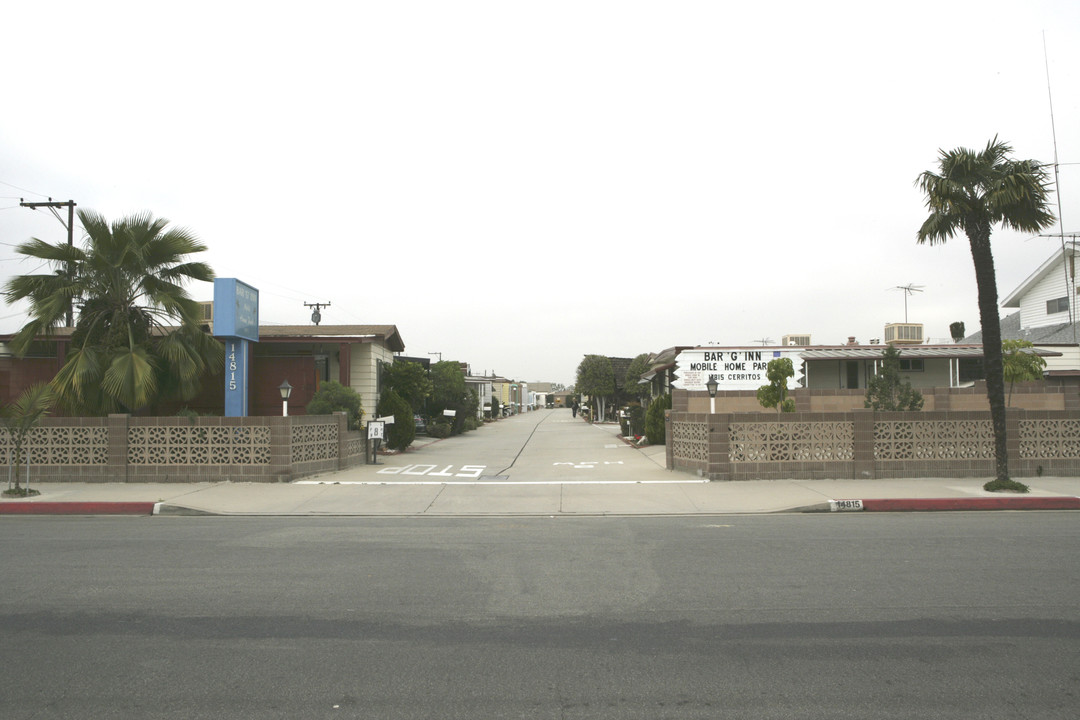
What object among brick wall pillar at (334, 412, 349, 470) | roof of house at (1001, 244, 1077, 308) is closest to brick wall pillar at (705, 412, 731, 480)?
brick wall pillar at (334, 412, 349, 470)

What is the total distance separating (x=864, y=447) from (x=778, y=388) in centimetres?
634

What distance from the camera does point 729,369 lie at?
85.2 feet

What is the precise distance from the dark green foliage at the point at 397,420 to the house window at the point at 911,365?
17464 millimetres

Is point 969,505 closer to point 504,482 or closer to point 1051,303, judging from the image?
point 504,482

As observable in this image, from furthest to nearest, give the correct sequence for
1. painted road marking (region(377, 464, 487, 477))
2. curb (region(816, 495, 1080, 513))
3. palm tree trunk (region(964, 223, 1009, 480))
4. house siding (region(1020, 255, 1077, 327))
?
house siding (region(1020, 255, 1077, 327)) < painted road marking (region(377, 464, 487, 477)) < palm tree trunk (region(964, 223, 1009, 480)) < curb (region(816, 495, 1080, 513))

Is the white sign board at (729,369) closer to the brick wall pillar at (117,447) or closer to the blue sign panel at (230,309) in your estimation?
the blue sign panel at (230,309)

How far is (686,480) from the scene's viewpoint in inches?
619

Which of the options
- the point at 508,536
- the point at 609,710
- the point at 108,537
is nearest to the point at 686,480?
the point at 508,536

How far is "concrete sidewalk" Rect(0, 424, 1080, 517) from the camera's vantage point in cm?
1227

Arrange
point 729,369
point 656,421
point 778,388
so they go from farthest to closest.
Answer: point 729,369 → point 656,421 → point 778,388

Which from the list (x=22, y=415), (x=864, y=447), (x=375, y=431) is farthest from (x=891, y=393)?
(x=22, y=415)

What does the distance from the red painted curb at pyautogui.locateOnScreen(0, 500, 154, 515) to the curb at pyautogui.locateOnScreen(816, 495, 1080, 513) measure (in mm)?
11189

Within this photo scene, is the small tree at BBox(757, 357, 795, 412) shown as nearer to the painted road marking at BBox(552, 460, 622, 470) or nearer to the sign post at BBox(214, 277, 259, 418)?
the painted road marking at BBox(552, 460, 622, 470)

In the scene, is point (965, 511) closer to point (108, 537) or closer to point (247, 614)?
point (247, 614)
